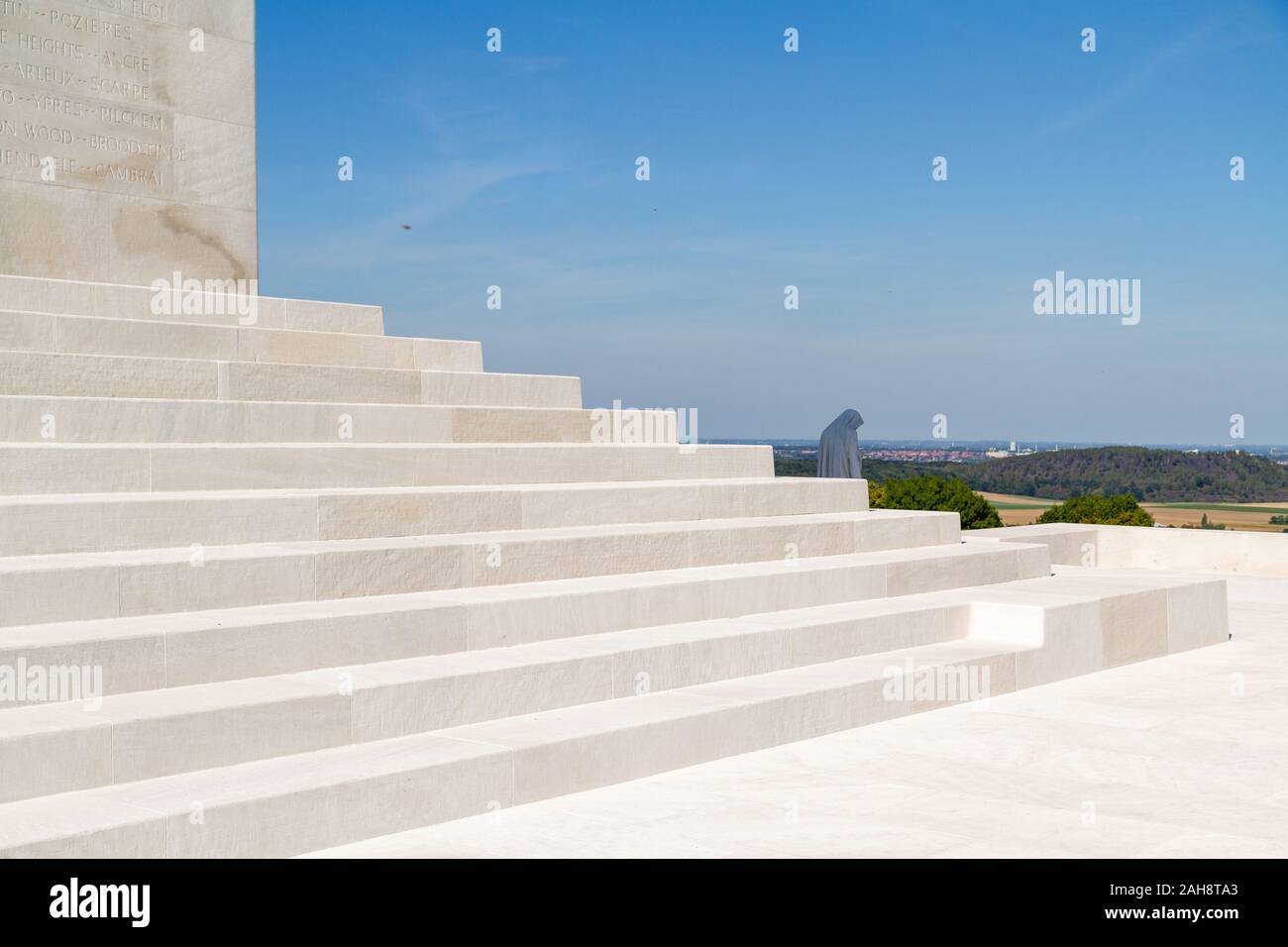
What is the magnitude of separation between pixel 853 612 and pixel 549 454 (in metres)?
2.55

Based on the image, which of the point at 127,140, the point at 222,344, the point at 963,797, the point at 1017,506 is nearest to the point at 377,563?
the point at 963,797

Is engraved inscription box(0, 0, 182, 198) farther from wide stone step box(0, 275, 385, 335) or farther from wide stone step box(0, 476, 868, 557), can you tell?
wide stone step box(0, 476, 868, 557)

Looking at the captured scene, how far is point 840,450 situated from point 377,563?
28.8 ft

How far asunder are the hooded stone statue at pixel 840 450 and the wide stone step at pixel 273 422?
497 cm

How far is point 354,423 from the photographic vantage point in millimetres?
8773

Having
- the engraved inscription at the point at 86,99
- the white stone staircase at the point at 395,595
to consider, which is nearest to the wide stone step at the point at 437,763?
the white stone staircase at the point at 395,595

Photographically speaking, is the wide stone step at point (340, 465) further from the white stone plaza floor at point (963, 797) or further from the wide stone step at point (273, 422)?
the white stone plaza floor at point (963, 797)

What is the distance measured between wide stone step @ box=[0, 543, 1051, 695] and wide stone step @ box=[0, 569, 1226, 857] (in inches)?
16.9

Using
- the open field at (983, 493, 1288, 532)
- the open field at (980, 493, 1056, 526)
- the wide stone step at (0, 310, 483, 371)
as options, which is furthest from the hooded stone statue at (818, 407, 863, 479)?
the open field at (980, 493, 1056, 526)

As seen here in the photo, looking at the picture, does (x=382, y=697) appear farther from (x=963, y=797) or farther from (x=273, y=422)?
(x=273, y=422)

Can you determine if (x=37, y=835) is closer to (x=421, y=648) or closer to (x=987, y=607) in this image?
(x=421, y=648)

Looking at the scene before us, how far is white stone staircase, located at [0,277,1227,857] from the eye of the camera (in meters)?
4.96
